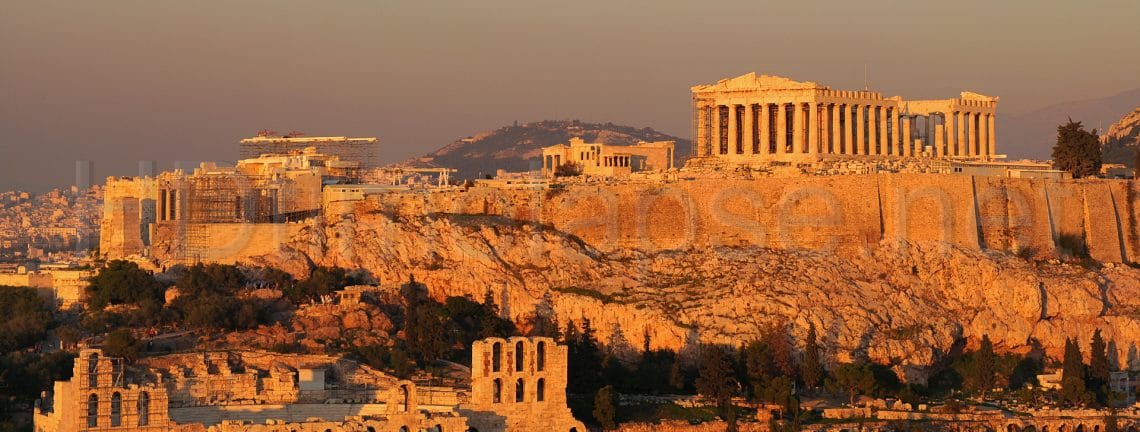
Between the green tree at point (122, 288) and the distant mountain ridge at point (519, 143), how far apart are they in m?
67.1

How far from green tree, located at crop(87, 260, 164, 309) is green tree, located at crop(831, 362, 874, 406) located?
20977 mm

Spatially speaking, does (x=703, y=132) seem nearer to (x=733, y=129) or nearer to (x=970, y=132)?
(x=733, y=129)

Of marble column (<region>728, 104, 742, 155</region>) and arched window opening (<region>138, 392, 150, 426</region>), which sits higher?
marble column (<region>728, 104, 742, 155</region>)

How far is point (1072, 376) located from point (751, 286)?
32.8ft

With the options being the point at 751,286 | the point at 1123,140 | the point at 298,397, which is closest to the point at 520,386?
the point at 298,397

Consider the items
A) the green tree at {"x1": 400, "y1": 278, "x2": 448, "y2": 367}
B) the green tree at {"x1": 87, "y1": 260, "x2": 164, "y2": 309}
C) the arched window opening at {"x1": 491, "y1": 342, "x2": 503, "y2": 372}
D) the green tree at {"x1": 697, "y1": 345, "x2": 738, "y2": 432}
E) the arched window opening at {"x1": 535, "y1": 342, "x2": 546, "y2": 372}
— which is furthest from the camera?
the green tree at {"x1": 87, "y1": 260, "x2": 164, "y2": 309}

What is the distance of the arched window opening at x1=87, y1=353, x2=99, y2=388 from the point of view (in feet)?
191

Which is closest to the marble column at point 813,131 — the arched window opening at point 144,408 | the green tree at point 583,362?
the green tree at point 583,362

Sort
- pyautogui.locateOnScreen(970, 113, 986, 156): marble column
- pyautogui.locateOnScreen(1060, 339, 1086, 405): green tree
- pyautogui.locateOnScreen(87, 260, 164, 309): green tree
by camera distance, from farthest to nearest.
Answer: pyautogui.locateOnScreen(970, 113, 986, 156): marble column
pyautogui.locateOnScreen(87, 260, 164, 309): green tree
pyautogui.locateOnScreen(1060, 339, 1086, 405): green tree

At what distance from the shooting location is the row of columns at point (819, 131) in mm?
87000

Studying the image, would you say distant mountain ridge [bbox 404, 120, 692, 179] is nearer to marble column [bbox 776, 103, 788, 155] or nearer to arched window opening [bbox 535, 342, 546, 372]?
marble column [bbox 776, 103, 788, 155]

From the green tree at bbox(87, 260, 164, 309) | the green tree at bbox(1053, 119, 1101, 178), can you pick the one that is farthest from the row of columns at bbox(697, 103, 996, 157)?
the green tree at bbox(87, 260, 164, 309)

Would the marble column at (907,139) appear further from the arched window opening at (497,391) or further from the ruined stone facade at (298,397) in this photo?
the arched window opening at (497,391)

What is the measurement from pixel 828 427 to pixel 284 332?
1635cm
